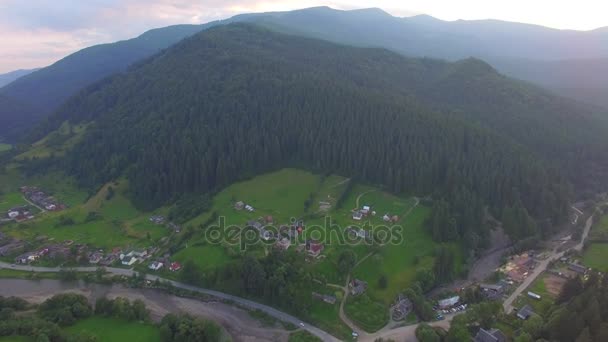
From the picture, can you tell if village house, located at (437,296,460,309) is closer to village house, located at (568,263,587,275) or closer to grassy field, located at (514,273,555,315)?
grassy field, located at (514,273,555,315)

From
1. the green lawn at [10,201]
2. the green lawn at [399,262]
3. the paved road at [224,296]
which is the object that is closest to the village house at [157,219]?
the paved road at [224,296]

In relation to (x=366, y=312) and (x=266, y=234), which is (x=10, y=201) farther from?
(x=366, y=312)

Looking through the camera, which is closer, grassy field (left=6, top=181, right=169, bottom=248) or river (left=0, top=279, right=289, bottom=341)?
river (left=0, top=279, right=289, bottom=341)

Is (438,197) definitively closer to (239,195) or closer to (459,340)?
(459,340)

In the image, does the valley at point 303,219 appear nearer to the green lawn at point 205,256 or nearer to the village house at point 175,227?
the green lawn at point 205,256

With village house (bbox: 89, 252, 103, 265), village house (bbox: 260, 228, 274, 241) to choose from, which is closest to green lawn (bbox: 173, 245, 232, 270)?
village house (bbox: 260, 228, 274, 241)

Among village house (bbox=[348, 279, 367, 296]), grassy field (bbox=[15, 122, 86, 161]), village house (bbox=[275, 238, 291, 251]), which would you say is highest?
grassy field (bbox=[15, 122, 86, 161])
